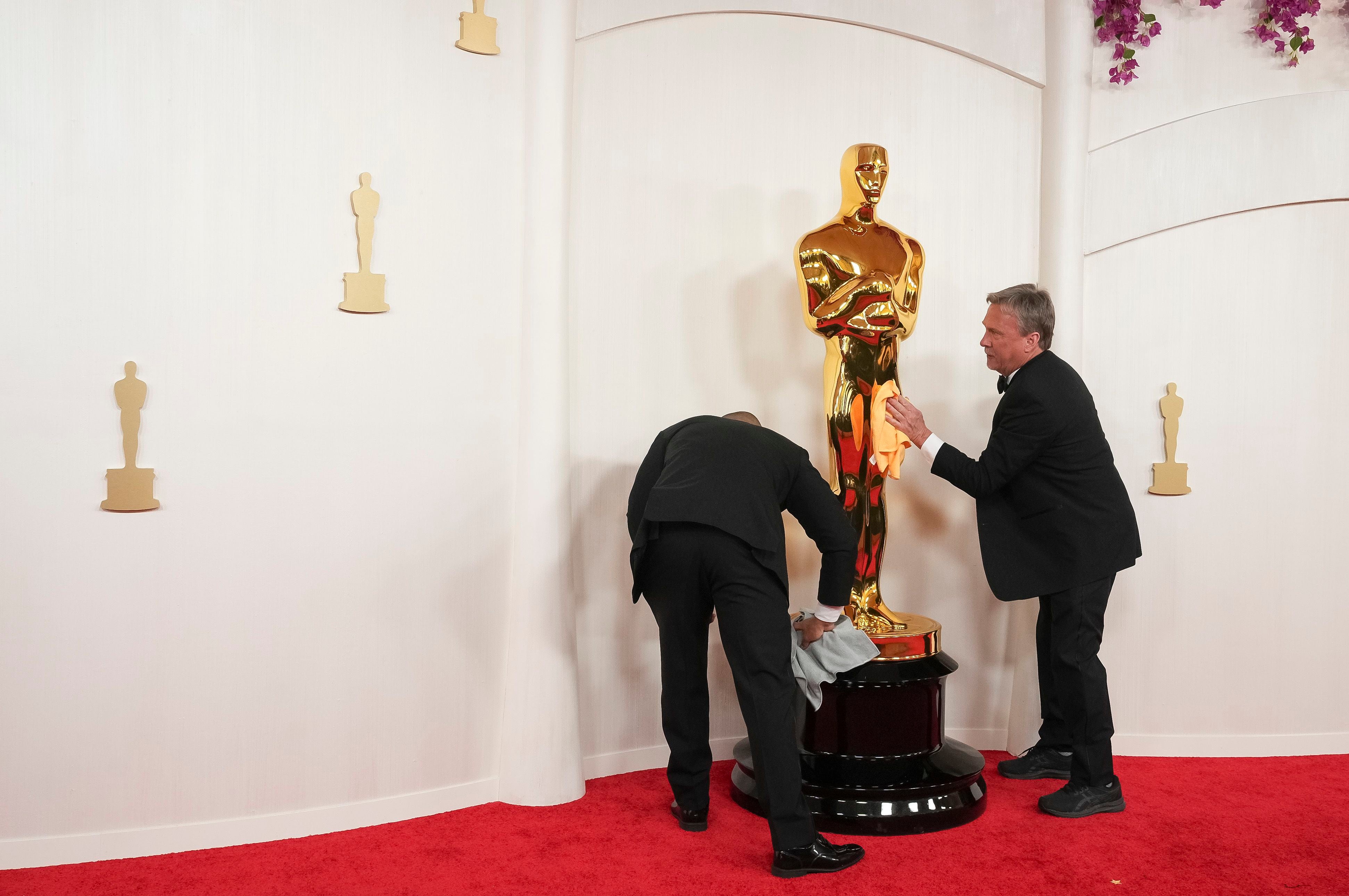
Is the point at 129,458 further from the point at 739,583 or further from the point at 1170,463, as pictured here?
the point at 1170,463

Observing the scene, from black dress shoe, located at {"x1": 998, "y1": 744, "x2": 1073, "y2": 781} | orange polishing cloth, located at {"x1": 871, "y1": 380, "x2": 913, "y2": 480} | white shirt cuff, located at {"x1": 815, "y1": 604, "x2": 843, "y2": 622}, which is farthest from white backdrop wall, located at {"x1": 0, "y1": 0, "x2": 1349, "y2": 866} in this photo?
white shirt cuff, located at {"x1": 815, "y1": 604, "x2": 843, "y2": 622}

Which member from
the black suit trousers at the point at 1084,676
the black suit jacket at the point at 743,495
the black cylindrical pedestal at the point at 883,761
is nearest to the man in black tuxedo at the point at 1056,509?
the black suit trousers at the point at 1084,676

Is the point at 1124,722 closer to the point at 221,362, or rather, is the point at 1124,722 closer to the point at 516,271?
the point at 516,271

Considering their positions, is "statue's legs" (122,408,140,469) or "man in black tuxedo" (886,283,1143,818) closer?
"statue's legs" (122,408,140,469)

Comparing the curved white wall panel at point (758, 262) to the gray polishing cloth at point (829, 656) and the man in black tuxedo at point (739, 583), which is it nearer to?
the man in black tuxedo at point (739, 583)

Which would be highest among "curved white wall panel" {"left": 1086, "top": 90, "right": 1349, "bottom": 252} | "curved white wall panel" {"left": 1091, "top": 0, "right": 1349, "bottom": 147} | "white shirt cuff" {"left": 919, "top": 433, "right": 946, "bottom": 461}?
"curved white wall panel" {"left": 1091, "top": 0, "right": 1349, "bottom": 147}

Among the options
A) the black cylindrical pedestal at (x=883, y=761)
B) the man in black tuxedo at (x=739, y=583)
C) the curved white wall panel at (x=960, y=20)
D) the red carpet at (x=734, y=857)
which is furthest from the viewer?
the curved white wall panel at (x=960, y=20)

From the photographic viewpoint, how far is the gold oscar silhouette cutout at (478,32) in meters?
2.87

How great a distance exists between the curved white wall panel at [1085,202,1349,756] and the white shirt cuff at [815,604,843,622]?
4.18 feet

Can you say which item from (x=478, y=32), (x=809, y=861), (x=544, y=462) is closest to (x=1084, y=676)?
(x=809, y=861)

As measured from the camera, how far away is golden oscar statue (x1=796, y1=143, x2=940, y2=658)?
2.83m

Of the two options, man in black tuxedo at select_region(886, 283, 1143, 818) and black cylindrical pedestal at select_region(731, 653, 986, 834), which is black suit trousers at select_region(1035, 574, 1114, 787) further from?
black cylindrical pedestal at select_region(731, 653, 986, 834)

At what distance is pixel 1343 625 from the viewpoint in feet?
11.3

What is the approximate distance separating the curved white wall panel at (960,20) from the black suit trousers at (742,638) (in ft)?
5.97
